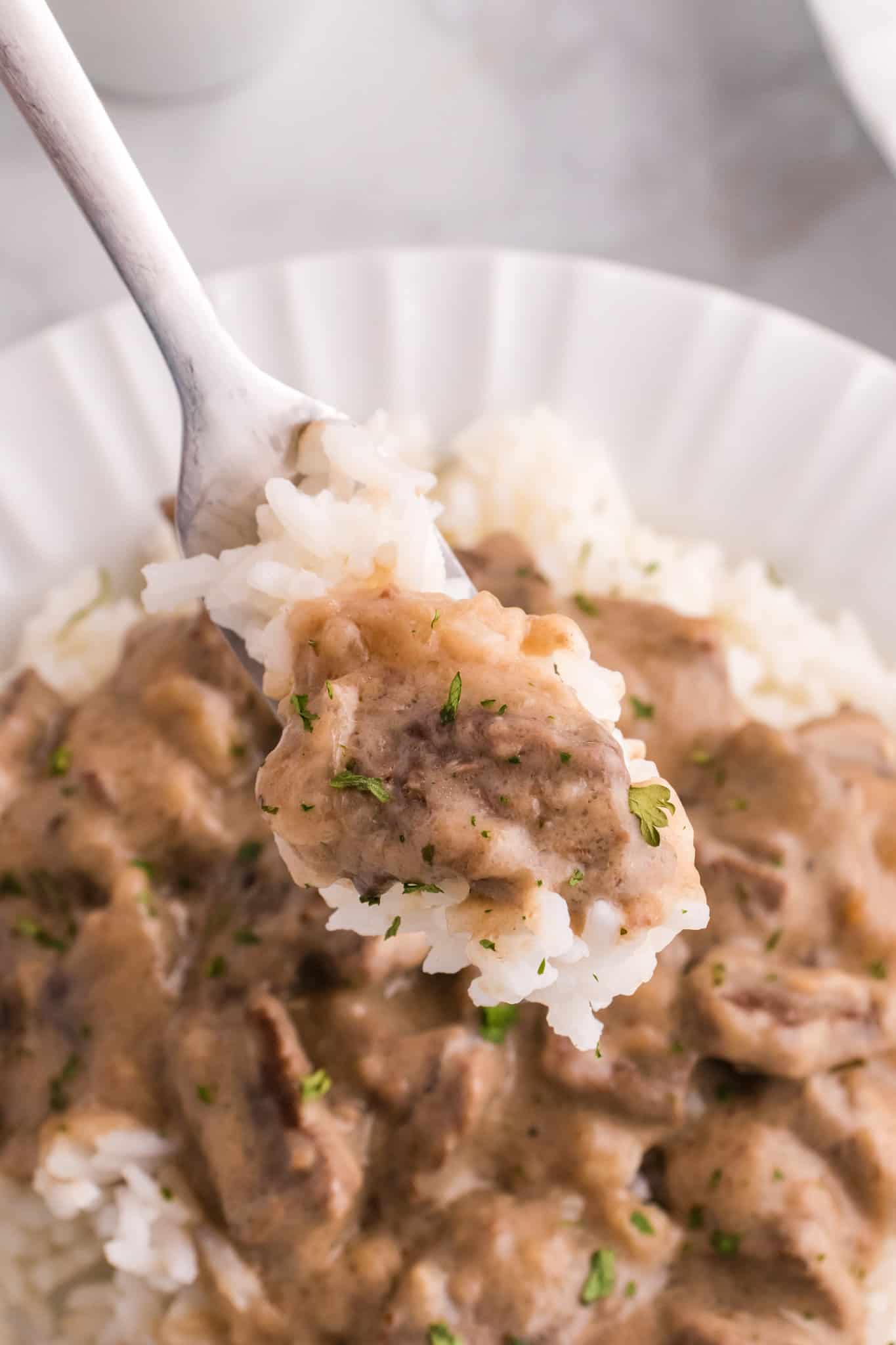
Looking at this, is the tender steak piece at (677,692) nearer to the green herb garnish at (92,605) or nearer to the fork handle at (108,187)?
the fork handle at (108,187)

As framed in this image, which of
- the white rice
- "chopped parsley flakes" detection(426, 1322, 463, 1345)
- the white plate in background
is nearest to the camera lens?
"chopped parsley flakes" detection(426, 1322, 463, 1345)

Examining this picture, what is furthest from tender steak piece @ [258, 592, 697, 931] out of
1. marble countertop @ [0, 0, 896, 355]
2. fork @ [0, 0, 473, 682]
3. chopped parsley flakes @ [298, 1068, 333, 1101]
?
marble countertop @ [0, 0, 896, 355]

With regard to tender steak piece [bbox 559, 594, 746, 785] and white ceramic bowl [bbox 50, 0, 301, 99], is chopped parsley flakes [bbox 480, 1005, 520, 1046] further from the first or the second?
white ceramic bowl [bbox 50, 0, 301, 99]

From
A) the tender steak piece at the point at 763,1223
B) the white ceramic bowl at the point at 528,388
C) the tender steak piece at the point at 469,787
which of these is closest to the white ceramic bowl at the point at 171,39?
the white ceramic bowl at the point at 528,388

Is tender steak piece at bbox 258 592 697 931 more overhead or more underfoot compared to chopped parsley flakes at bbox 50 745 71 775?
more overhead

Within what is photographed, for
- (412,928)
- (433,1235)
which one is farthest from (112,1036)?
(412,928)

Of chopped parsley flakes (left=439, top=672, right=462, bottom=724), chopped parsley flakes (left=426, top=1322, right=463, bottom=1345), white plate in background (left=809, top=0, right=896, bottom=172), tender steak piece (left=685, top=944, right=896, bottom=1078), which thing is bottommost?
chopped parsley flakes (left=426, top=1322, right=463, bottom=1345)

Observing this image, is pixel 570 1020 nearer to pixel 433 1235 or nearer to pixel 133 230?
pixel 433 1235
